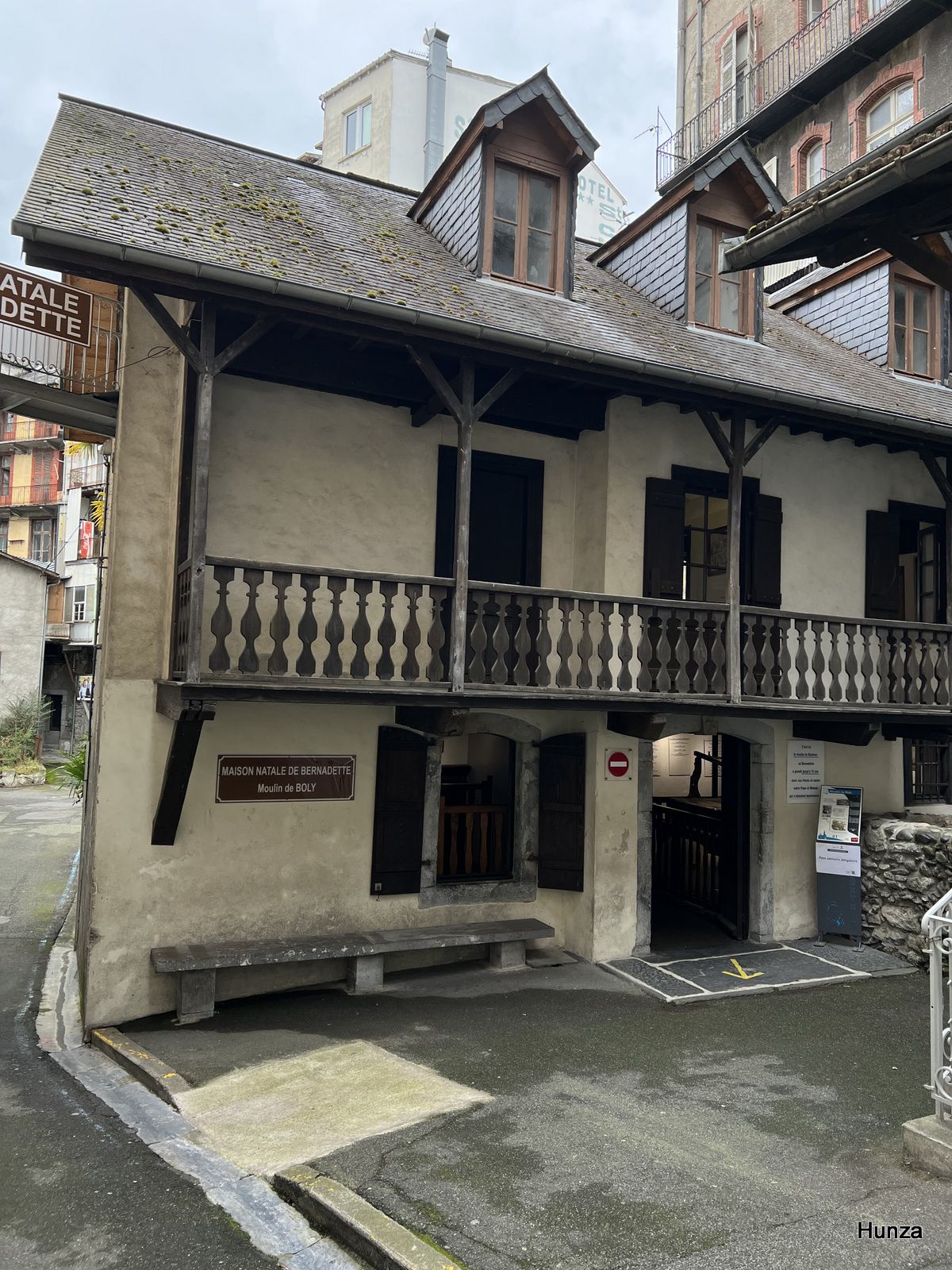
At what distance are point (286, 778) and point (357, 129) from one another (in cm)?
2947

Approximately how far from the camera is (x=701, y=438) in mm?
10156

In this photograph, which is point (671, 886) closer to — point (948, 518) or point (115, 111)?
point (948, 518)

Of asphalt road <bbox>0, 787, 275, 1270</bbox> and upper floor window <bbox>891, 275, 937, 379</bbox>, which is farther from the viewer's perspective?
upper floor window <bbox>891, 275, 937, 379</bbox>

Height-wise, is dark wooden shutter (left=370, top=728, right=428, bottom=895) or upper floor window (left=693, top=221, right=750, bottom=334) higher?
upper floor window (left=693, top=221, right=750, bottom=334)

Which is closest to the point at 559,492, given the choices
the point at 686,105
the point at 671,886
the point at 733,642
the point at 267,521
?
the point at 733,642

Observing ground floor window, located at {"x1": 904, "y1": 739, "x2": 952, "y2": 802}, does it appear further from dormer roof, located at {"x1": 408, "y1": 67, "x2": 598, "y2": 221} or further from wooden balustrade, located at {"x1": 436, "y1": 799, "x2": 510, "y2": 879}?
dormer roof, located at {"x1": 408, "y1": 67, "x2": 598, "y2": 221}

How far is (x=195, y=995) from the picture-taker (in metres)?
7.75

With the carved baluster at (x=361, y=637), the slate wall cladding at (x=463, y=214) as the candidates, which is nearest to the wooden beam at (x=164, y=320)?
the carved baluster at (x=361, y=637)

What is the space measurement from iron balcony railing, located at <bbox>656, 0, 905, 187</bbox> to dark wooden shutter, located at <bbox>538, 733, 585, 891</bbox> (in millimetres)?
15936

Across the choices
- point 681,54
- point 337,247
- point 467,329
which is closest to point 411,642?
point 467,329

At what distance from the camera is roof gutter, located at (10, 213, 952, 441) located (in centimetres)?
643

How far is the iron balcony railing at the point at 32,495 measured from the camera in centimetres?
4078

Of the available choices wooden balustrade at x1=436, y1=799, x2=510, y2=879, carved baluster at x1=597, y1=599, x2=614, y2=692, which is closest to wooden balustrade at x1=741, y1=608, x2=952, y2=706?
carved baluster at x1=597, y1=599, x2=614, y2=692

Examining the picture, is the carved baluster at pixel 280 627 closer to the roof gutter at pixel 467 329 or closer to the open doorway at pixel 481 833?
the roof gutter at pixel 467 329
